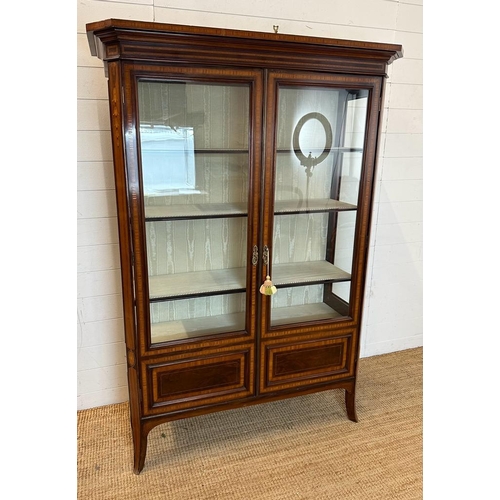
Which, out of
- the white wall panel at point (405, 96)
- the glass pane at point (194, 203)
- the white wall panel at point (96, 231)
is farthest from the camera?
the white wall panel at point (405, 96)

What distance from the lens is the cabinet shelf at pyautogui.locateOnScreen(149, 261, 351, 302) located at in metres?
1.72

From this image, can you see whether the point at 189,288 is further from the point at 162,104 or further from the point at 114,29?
the point at 114,29

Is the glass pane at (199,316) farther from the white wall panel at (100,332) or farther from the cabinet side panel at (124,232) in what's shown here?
the white wall panel at (100,332)

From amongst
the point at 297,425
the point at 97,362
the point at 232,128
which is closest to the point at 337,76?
the point at 232,128

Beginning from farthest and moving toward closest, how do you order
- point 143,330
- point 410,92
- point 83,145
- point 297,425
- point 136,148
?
point 410,92, point 297,425, point 83,145, point 143,330, point 136,148

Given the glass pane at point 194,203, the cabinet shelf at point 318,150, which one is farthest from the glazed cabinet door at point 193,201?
the cabinet shelf at point 318,150

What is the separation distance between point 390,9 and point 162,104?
141 centimetres

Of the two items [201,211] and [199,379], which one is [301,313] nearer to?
[199,379]

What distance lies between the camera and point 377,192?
2455 mm

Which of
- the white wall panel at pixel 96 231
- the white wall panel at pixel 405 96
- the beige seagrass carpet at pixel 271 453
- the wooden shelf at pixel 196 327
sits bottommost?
the beige seagrass carpet at pixel 271 453

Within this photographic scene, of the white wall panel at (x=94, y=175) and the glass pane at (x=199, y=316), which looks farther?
the white wall panel at (x=94, y=175)

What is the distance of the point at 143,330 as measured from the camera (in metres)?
1.62

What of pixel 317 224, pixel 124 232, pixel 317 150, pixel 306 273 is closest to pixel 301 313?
pixel 306 273

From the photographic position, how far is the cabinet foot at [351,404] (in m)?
2.04
